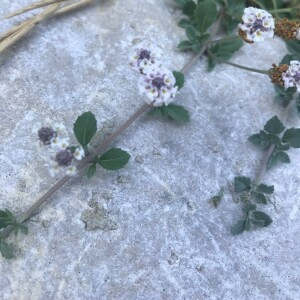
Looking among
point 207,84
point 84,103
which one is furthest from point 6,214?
point 207,84

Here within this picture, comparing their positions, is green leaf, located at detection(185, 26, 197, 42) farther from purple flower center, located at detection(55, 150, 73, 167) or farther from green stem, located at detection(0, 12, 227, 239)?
purple flower center, located at detection(55, 150, 73, 167)

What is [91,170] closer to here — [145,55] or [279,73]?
[145,55]

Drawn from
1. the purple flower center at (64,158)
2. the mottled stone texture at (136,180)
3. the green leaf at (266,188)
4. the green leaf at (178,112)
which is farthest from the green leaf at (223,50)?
the purple flower center at (64,158)

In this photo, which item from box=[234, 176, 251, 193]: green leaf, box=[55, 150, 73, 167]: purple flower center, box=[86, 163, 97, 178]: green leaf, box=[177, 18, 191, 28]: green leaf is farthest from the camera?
box=[177, 18, 191, 28]: green leaf

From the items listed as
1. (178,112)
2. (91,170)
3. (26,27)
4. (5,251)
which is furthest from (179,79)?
(5,251)

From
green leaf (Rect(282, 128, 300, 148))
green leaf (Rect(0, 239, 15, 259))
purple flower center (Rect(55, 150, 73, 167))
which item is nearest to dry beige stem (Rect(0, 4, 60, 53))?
purple flower center (Rect(55, 150, 73, 167))

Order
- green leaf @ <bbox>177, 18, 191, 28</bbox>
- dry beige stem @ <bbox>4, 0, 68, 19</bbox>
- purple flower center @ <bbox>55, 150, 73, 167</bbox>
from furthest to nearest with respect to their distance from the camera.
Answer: green leaf @ <bbox>177, 18, 191, 28</bbox> < dry beige stem @ <bbox>4, 0, 68, 19</bbox> < purple flower center @ <bbox>55, 150, 73, 167</bbox>
